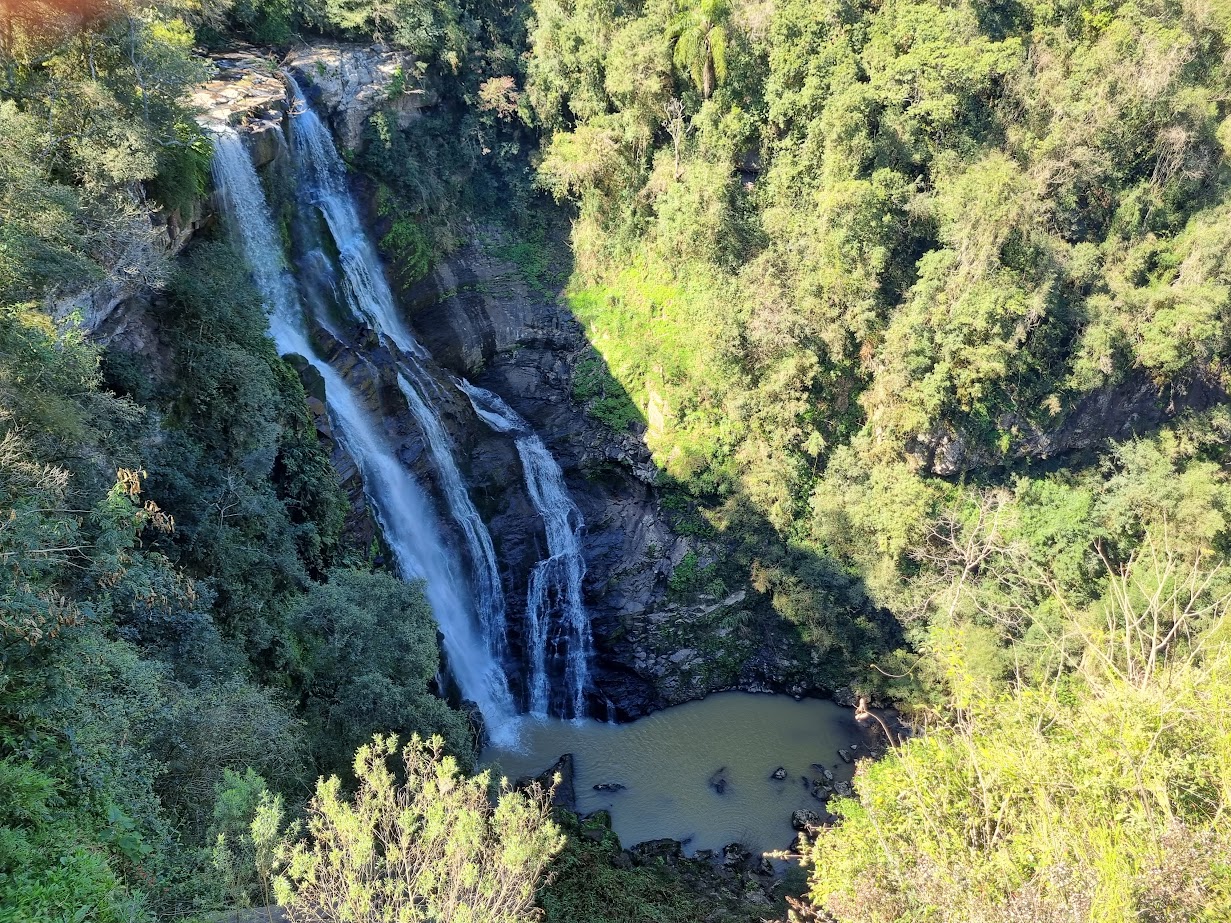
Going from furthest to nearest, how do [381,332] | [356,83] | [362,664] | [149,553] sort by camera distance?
[356,83], [381,332], [362,664], [149,553]

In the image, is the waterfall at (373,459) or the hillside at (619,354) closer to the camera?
the hillside at (619,354)

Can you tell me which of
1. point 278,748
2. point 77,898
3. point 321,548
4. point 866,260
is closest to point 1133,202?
point 866,260

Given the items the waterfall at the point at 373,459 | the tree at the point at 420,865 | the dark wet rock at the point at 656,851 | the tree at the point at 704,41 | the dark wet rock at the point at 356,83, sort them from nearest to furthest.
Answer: the tree at the point at 420,865 → the dark wet rock at the point at 656,851 → the waterfall at the point at 373,459 → the tree at the point at 704,41 → the dark wet rock at the point at 356,83

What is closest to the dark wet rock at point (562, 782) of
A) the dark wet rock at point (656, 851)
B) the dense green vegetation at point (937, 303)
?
the dark wet rock at point (656, 851)

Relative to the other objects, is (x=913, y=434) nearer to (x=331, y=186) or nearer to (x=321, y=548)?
(x=321, y=548)

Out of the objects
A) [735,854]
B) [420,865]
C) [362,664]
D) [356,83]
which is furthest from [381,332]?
[735,854]

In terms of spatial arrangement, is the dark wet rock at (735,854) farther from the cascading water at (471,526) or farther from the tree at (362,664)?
the cascading water at (471,526)

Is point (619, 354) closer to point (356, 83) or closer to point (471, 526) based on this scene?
point (471, 526)
